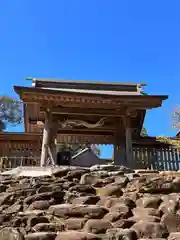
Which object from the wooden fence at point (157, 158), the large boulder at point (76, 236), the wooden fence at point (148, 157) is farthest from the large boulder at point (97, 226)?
the wooden fence at point (157, 158)

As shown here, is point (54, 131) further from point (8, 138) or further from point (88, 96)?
point (8, 138)

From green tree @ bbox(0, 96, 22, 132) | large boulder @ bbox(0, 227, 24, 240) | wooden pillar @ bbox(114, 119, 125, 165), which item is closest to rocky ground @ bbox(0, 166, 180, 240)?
large boulder @ bbox(0, 227, 24, 240)

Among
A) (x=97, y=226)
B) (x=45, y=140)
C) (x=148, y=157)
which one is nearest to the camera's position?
(x=97, y=226)

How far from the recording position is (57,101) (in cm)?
988

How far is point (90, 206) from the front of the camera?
4988mm

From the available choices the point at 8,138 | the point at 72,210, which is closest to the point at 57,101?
the point at 8,138

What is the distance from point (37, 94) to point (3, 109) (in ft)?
96.0

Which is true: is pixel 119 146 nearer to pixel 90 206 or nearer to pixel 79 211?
pixel 90 206

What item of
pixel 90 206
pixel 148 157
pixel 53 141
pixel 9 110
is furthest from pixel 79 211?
pixel 9 110

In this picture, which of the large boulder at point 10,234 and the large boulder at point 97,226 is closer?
the large boulder at point 10,234

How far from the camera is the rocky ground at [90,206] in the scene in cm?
425

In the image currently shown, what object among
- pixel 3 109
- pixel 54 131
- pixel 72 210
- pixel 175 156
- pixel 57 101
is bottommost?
pixel 72 210

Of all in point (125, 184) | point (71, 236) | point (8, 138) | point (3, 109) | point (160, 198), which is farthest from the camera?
point (3, 109)

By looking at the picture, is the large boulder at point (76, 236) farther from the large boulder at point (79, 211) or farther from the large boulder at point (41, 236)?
the large boulder at point (79, 211)
